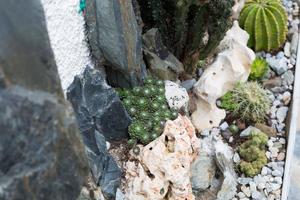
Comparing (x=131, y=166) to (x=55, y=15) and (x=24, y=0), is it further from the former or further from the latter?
(x=24, y=0)

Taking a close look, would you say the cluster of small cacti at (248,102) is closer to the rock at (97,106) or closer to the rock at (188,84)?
the rock at (188,84)

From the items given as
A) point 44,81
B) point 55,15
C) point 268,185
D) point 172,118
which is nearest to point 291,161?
point 268,185

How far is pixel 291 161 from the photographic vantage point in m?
3.65

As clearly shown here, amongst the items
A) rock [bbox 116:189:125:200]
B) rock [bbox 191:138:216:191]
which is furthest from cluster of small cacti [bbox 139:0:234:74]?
rock [bbox 116:189:125:200]

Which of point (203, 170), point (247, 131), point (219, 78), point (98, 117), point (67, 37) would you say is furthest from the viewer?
point (219, 78)

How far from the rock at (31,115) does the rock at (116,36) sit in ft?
5.21

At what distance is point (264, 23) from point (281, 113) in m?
0.81

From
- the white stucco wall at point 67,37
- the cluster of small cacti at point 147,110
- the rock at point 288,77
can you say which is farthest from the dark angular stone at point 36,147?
the rock at point 288,77

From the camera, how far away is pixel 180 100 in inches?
137

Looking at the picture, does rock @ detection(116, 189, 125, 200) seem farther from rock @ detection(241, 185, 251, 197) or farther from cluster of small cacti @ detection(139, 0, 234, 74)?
cluster of small cacti @ detection(139, 0, 234, 74)

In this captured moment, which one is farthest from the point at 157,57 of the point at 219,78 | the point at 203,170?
the point at 203,170

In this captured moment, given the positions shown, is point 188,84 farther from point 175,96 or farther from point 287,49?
point 287,49

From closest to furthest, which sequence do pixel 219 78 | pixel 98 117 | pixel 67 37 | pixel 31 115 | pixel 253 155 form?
pixel 31 115 < pixel 67 37 < pixel 98 117 < pixel 253 155 < pixel 219 78

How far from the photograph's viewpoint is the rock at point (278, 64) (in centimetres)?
433
